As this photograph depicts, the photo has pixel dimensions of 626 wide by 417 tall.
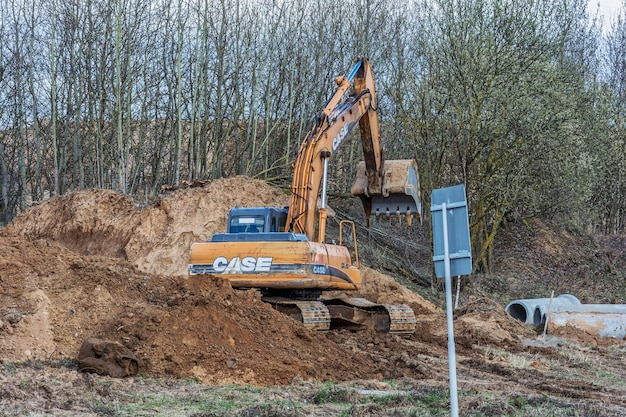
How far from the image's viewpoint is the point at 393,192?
1484 cm

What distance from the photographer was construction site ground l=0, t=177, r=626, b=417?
25.0 ft

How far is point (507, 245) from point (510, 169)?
9.72m

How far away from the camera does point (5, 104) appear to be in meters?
28.5

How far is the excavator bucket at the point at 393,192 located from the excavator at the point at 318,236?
0.02 meters

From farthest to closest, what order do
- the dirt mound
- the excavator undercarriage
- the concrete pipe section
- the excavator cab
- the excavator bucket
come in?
the dirt mound → the concrete pipe section → the excavator bucket → the excavator cab → the excavator undercarriage

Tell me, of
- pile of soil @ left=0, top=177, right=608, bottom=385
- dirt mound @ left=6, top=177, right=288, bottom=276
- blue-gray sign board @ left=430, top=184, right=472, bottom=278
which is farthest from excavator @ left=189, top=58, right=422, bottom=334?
dirt mound @ left=6, top=177, right=288, bottom=276

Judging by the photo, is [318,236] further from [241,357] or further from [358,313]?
[241,357]

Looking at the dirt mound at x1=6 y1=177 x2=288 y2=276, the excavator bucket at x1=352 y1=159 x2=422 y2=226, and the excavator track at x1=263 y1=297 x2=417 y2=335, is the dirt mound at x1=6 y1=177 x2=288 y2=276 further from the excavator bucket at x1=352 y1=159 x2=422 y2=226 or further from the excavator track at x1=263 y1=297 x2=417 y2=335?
the excavator bucket at x1=352 y1=159 x2=422 y2=226

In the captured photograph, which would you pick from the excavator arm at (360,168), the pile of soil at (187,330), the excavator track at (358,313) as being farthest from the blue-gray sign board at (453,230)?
the excavator track at (358,313)

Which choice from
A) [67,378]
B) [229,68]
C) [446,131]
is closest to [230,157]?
[229,68]

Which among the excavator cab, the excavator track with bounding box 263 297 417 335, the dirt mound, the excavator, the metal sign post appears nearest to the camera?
the metal sign post

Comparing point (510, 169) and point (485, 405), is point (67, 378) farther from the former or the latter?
point (510, 169)

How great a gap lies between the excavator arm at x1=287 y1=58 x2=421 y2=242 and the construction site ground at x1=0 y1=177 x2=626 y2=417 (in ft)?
5.74

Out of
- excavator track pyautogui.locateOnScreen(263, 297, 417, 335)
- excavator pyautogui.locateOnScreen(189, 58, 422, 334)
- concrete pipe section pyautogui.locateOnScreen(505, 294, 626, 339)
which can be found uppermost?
excavator pyautogui.locateOnScreen(189, 58, 422, 334)
